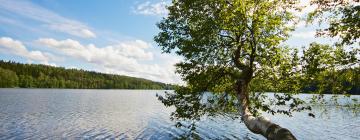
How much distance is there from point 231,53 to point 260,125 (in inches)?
242

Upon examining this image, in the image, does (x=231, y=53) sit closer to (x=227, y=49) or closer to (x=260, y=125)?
(x=227, y=49)

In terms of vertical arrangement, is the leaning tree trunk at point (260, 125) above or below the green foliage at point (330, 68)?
below

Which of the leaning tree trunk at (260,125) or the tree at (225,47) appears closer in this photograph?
the leaning tree trunk at (260,125)

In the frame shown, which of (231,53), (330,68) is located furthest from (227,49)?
(330,68)

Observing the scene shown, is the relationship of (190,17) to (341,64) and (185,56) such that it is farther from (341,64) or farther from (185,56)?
(341,64)

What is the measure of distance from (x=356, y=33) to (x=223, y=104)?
799cm

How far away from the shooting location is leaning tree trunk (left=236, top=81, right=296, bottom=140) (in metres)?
10.1

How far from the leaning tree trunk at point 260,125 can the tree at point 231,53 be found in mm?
54

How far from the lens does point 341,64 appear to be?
13.5m

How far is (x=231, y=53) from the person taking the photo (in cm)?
1781

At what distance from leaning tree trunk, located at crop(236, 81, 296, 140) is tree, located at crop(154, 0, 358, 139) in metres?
0.05

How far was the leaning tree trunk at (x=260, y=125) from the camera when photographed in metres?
10.1

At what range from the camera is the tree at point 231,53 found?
15.9 m

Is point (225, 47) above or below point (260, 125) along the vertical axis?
above
